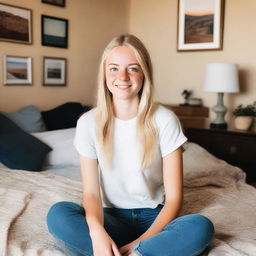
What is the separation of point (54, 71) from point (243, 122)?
1.80 meters

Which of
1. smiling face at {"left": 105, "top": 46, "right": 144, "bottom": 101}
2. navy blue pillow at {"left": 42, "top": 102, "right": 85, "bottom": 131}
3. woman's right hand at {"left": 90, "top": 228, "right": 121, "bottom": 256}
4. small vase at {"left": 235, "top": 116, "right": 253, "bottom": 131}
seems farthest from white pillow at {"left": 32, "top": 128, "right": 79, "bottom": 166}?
small vase at {"left": 235, "top": 116, "right": 253, "bottom": 131}

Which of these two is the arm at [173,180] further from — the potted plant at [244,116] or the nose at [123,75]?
the potted plant at [244,116]

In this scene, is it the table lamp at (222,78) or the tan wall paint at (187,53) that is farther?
the tan wall paint at (187,53)

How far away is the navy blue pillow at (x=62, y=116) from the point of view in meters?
2.97

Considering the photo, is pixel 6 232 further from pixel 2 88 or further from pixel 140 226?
pixel 2 88

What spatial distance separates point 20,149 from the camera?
2.27m

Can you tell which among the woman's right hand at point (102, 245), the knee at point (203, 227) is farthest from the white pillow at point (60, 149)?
the knee at point (203, 227)

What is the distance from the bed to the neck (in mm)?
492

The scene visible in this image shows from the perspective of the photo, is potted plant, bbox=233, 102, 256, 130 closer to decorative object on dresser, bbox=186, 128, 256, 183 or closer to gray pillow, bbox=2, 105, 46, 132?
decorative object on dresser, bbox=186, 128, 256, 183

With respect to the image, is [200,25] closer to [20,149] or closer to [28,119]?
[28,119]

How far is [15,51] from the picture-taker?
291cm

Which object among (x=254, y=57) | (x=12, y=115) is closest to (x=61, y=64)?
(x=12, y=115)

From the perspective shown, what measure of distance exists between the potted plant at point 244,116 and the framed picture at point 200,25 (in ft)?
2.15

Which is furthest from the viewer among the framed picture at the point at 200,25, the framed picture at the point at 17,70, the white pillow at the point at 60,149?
the framed picture at the point at 200,25
